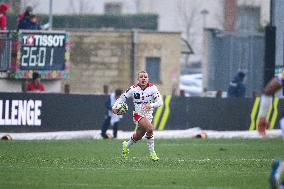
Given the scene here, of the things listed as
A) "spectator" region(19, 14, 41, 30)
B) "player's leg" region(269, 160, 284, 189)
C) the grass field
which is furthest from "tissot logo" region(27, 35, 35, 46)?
"player's leg" region(269, 160, 284, 189)

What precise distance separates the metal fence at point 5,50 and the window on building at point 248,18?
2421 cm

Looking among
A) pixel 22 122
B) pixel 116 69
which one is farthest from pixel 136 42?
pixel 22 122

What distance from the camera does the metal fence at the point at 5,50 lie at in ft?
119

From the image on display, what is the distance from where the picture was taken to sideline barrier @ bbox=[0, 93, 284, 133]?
33.8 m

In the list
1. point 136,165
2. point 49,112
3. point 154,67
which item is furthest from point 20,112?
point 154,67

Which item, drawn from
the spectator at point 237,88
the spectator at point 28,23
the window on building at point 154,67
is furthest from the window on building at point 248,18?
the spectator at point 28,23

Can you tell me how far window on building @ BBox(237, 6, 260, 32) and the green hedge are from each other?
14.9ft

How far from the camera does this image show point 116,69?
50.3 m

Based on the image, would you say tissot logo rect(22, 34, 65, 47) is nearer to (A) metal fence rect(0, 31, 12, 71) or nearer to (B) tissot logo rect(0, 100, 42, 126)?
(A) metal fence rect(0, 31, 12, 71)

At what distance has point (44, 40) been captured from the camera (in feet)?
123

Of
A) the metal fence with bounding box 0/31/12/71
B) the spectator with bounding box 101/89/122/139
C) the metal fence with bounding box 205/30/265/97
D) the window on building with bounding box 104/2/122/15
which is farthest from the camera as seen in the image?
the window on building with bounding box 104/2/122/15

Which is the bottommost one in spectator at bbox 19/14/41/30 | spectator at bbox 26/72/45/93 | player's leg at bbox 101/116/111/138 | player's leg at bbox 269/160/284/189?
player's leg at bbox 101/116/111/138

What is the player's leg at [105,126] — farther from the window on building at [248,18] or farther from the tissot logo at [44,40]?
the window on building at [248,18]

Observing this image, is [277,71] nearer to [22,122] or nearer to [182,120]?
[182,120]
